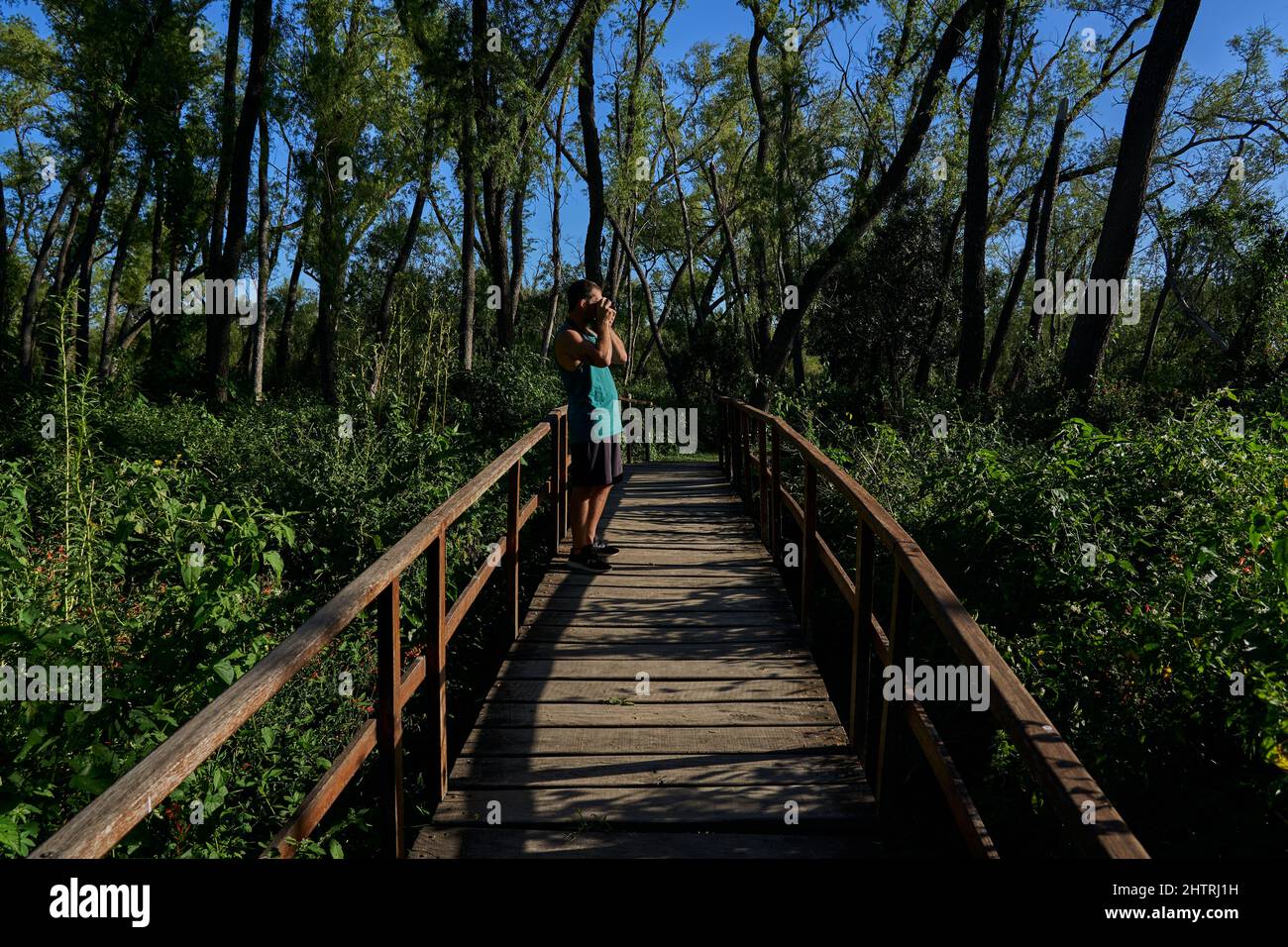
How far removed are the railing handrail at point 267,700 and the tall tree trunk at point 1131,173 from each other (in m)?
9.36

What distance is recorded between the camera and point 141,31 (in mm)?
20453

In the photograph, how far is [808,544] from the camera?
5.10 m

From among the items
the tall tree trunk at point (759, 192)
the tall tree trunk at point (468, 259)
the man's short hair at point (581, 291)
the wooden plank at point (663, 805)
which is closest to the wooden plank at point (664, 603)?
the man's short hair at point (581, 291)

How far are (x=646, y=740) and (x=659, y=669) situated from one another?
2.72ft

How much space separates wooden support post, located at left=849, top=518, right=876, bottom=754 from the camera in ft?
12.4

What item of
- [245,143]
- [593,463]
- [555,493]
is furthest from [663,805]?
[245,143]

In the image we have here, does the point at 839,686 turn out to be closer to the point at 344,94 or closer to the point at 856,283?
the point at 856,283

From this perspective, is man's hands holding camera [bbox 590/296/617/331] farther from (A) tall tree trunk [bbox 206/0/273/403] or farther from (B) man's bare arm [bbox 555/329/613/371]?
(A) tall tree trunk [bbox 206/0/273/403]

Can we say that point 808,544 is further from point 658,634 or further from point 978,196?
point 978,196

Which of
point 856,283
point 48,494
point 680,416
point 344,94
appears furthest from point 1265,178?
point 48,494

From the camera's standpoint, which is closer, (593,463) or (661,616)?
(661,616)

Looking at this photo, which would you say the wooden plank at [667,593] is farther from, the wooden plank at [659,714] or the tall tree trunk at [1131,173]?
the tall tree trunk at [1131,173]

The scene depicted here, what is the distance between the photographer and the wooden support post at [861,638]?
3783 mm

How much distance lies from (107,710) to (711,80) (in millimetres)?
28983
